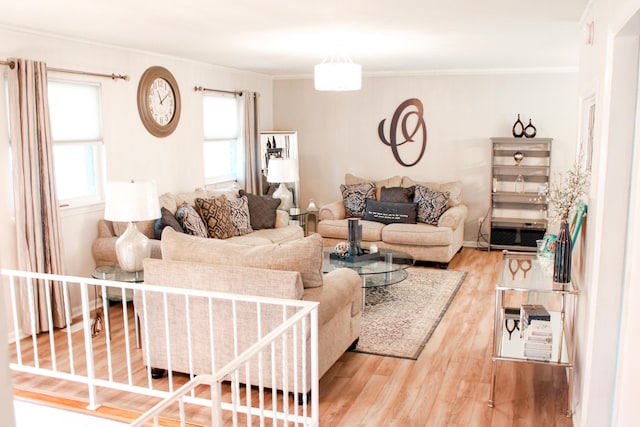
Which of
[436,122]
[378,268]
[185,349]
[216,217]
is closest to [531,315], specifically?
[378,268]

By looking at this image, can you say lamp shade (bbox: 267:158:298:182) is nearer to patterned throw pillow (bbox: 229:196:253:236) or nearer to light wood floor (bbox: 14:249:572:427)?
patterned throw pillow (bbox: 229:196:253:236)

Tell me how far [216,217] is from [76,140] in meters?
1.60

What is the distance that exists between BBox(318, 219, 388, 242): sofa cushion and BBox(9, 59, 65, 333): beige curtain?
3469 mm

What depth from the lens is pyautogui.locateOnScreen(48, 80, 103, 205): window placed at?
201 inches

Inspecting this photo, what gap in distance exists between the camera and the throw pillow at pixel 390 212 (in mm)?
7359

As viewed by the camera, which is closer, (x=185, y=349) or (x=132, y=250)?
(x=185, y=349)

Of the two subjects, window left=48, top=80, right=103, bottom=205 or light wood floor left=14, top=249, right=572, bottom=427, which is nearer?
light wood floor left=14, top=249, right=572, bottom=427

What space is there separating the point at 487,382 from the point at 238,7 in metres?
2.92

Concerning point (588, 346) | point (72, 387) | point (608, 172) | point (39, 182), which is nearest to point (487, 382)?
point (588, 346)

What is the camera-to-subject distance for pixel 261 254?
138 inches

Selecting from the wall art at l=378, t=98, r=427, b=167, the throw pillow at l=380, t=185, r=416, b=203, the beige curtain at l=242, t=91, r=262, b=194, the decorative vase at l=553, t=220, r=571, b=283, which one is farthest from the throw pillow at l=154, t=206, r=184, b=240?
the wall art at l=378, t=98, r=427, b=167

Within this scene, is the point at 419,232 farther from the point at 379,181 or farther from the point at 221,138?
the point at 221,138

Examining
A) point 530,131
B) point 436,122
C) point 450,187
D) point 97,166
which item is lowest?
point 450,187

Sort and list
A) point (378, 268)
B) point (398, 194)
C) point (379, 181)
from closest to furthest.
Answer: point (378, 268) → point (398, 194) → point (379, 181)
